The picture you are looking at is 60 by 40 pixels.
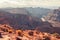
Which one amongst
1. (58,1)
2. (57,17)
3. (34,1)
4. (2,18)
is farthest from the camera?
(34,1)

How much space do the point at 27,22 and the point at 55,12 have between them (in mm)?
16416

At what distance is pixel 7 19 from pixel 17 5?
20871 mm

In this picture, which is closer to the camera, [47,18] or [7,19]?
[7,19]

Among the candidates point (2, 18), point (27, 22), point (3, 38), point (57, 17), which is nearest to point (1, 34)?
point (3, 38)

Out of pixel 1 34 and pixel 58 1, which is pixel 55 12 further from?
pixel 1 34

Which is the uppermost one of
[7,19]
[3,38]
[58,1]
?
[58,1]

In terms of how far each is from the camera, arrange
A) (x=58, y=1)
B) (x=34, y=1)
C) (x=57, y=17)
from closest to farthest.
A: (x=58, y=1), (x=57, y=17), (x=34, y=1)

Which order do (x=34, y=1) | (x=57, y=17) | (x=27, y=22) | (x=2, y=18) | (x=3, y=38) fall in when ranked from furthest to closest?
(x=34, y=1) → (x=57, y=17) → (x=27, y=22) → (x=2, y=18) → (x=3, y=38)

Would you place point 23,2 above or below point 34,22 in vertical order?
above

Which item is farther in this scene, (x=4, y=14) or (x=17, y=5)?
(x=17, y=5)

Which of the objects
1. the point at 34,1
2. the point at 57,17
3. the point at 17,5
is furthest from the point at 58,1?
the point at 17,5

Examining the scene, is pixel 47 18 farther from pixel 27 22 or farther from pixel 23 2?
pixel 27 22

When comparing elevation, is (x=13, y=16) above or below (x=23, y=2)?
below

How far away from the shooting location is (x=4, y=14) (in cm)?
4694
